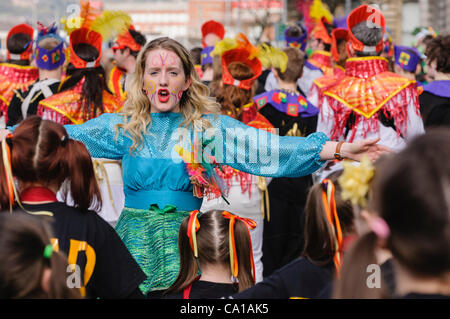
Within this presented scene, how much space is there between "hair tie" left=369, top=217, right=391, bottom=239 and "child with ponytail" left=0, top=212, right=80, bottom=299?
1.07 m

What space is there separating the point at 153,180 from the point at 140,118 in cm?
41

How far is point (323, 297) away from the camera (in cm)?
258

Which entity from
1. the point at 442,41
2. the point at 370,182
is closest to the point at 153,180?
the point at 370,182

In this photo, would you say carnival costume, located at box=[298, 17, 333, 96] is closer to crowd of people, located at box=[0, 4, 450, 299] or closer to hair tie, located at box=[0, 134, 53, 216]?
crowd of people, located at box=[0, 4, 450, 299]

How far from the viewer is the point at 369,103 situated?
506 cm

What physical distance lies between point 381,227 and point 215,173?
6.52 ft

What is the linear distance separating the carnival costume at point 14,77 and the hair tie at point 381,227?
532 centimetres

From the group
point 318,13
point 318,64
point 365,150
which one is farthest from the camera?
point 318,13

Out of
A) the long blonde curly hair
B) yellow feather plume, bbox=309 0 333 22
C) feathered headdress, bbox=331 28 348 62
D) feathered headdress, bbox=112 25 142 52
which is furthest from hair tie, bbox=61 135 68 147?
yellow feather plume, bbox=309 0 333 22

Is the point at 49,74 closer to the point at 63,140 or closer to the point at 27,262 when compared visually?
the point at 63,140

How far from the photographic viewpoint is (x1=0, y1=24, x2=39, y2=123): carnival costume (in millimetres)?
6734

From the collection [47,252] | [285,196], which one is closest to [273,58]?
[285,196]
